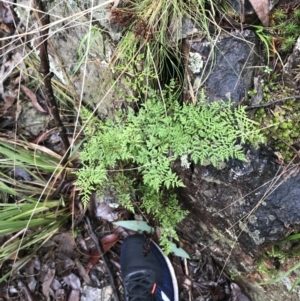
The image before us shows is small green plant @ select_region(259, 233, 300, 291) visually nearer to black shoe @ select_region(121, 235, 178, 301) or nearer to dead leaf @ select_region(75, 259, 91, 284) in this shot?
black shoe @ select_region(121, 235, 178, 301)

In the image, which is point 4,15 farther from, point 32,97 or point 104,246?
point 104,246

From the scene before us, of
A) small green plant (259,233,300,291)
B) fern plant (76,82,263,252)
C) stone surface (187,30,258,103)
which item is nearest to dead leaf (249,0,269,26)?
stone surface (187,30,258,103)

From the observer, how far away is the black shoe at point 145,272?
7.39 feet

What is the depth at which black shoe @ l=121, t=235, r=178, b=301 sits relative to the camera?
2.25 m

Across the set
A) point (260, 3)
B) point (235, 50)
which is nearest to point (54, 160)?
point (235, 50)

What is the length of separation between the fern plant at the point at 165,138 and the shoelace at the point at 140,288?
755 millimetres

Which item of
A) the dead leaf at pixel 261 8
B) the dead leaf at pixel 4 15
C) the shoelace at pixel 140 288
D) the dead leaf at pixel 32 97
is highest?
the dead leaf at pixel 261 8

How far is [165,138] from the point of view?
1.69 m

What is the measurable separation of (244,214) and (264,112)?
0.48 meters

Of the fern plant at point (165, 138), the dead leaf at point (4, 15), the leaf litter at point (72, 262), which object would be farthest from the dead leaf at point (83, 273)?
the dead leaf at point (4, 15)

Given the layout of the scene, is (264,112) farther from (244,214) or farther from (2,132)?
(2,132)

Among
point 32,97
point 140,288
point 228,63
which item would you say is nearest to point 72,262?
point 140,288

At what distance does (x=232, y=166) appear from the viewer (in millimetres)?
1738

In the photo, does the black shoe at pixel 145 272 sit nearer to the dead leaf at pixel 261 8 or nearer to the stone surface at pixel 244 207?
the stone surface at pixel 244 207
